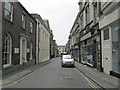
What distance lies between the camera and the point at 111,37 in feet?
46.7

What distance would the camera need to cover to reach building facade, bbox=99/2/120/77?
12688 mm

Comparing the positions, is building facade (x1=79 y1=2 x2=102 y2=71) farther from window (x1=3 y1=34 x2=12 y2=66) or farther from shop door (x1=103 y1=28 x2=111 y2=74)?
window (x1=3 y1=34 x2=12 y2=66)

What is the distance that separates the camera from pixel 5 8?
1585 centimetres

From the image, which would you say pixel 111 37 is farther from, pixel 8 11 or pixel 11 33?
pixel 8 11

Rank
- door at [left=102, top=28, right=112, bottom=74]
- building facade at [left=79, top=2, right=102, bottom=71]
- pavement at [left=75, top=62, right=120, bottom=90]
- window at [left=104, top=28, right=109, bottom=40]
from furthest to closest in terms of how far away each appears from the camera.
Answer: building facade at [left=79, top=2, right=102, bottom=71]
window at [left=104, top=28, right=109, bottom=40]
door at [left=102, top=28, right=112, bottom=74]
pavement at [left=75, top=62, right=120, bottom=90]

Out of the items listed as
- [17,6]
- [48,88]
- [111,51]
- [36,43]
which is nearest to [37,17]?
[36,43]

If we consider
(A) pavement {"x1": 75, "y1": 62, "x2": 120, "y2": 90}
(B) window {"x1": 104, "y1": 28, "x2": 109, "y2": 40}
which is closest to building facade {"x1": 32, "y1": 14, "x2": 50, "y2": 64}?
(B) window {"x1": 104, "y1": 28, "x2": 109, "y2": 40}

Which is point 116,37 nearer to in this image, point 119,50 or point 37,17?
point 119,50

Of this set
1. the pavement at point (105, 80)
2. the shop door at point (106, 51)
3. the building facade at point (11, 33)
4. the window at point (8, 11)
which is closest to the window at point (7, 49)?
the building facade at point (11, 33)

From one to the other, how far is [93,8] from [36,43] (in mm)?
14790

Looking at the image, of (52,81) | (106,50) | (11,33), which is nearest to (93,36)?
(106,50)

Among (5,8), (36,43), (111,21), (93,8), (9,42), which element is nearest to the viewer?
(111,21)

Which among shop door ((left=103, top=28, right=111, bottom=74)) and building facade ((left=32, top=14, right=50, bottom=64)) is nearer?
shop door ((left=103, top=28, right=111, bottom=74))

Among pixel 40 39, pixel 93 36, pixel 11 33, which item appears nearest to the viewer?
pixel 11 33
